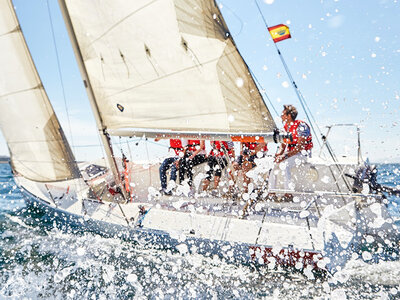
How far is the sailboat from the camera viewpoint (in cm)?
325

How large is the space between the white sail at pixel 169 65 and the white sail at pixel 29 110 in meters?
1.93

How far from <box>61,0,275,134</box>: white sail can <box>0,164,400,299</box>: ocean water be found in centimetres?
202

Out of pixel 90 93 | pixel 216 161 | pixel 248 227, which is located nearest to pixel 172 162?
pixel 216 161

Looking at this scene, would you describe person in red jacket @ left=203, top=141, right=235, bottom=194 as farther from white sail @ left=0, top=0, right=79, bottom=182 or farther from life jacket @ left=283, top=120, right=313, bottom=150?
white sail @ left=0, top=0, right=79, bottom=182

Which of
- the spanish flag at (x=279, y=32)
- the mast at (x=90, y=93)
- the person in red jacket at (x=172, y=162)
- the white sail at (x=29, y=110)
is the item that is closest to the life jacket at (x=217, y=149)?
the person in red jacket at (x=172, y=162)

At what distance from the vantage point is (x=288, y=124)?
4633 mm

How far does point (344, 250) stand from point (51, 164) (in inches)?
231

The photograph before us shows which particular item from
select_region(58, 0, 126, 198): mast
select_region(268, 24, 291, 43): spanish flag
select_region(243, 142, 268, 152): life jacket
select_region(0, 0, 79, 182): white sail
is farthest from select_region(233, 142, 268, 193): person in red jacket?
select_region(0, 0, 79, 182): white sail

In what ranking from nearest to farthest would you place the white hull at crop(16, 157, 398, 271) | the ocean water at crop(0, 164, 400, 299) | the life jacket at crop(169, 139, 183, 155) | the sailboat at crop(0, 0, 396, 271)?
the ocean water at crop(0, 164, 400, 299)
the white hull at crop(16, 157, 398, 271)
the sailboat at crop(0, 0, 396, 271)
the life jacket at crop(169, 139, 183, 155)

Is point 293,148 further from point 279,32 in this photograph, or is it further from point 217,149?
point 279,32

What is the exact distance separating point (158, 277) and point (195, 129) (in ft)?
7.32

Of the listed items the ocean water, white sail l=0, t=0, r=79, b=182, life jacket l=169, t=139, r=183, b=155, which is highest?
white sail l=0, t=0, r=79, b=182

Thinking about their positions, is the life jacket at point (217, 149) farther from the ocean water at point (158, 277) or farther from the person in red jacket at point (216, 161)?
the ocean water at point (158, 277)

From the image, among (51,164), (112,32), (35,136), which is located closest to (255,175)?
(112,32)
